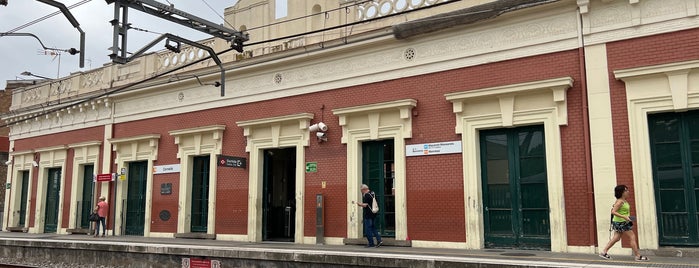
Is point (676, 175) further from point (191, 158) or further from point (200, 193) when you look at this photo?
point (191, 158)

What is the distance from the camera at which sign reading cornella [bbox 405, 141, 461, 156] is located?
13.6 metres

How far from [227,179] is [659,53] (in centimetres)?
1239

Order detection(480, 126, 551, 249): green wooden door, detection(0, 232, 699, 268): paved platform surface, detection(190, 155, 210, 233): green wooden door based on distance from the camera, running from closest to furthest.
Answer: detection(0, 232, 699, 268): paved platform surface < detection(480, 126, 551, 249): green wooden door < detection(190, 155, 210, 233): green wooden door

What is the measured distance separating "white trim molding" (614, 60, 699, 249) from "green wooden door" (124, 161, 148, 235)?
15757mm

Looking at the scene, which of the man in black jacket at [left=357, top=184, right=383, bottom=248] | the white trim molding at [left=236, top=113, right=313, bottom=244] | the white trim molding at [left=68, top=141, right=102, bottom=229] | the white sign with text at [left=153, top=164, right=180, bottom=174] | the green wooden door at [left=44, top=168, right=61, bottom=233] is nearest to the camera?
the man in black jacket at [left=357, top=184, right=383, bottom=248]

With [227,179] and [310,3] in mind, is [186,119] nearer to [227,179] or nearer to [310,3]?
[227,179]

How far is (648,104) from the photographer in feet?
37.3

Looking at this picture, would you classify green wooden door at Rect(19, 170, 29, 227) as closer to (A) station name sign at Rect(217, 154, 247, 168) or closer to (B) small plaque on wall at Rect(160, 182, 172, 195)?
(B) small plaque on wall at Rect(160, 182, 172, 195)

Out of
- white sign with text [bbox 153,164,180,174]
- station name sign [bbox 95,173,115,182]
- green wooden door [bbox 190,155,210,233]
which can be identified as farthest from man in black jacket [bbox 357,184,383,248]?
station name sign [bbox 95,173,115,182]

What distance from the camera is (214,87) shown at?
18.4 m

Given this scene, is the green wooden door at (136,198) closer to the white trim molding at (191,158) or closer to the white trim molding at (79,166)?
the white trim molding at (79,166)

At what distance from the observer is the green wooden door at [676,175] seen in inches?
433

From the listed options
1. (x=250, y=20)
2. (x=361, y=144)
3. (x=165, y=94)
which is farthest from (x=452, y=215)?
(x=165, y=94)

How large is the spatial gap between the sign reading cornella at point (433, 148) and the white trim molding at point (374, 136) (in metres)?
0.24
